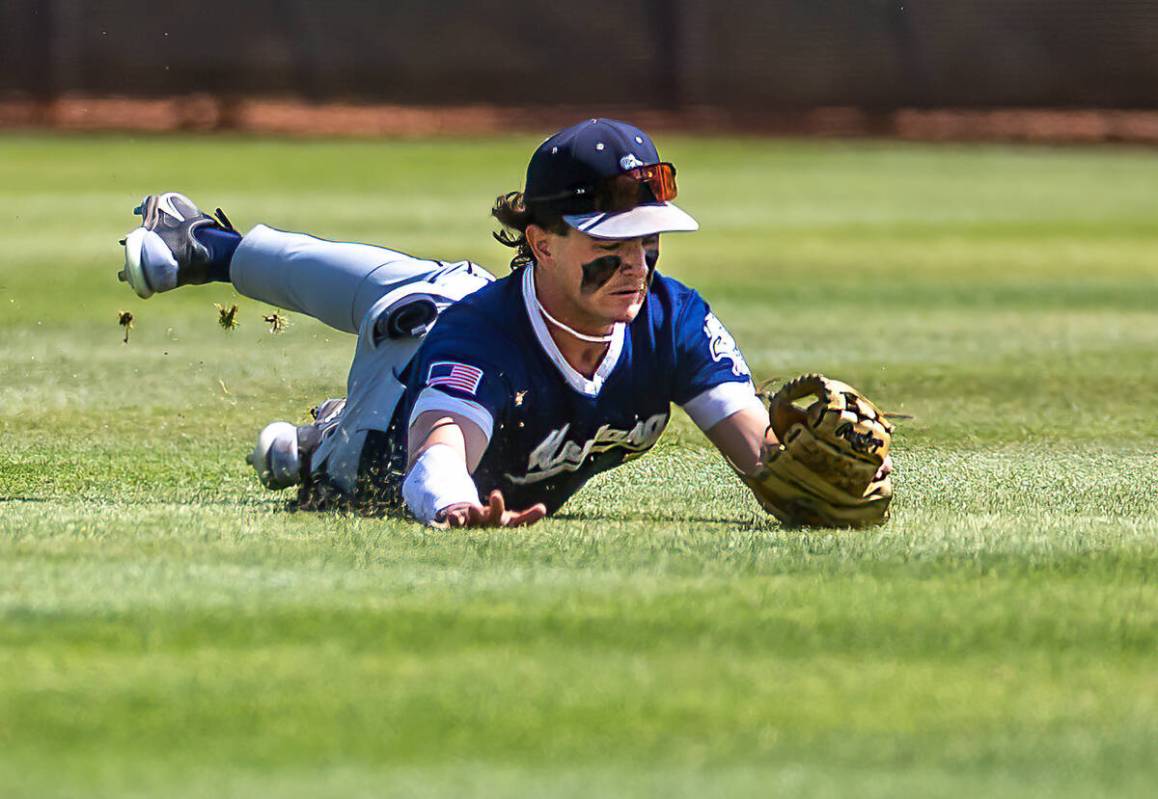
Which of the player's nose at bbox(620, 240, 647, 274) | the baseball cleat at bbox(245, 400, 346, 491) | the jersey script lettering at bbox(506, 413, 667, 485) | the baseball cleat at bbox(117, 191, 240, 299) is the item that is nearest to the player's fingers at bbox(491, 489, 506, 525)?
the jersey script lettering at bbox(506, 413, 667, 485)

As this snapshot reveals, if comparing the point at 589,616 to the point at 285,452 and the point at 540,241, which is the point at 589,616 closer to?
the point at 540,241

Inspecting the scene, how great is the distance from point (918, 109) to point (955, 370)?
2138 cm

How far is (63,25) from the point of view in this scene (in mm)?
28656

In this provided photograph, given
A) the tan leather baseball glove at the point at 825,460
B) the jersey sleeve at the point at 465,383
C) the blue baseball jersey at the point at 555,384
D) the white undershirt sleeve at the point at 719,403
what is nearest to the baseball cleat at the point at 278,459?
the blue baseball jersey at the point at 555,384

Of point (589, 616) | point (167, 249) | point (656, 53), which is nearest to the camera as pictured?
point (589, 616)

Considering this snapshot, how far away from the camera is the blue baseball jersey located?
15.5 feet

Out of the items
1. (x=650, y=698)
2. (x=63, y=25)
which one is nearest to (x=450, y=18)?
(x=63, y=25)

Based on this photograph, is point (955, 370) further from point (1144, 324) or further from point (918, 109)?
point (918, 109)

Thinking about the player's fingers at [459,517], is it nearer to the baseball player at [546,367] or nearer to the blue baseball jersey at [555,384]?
the baseball player at [546,367]

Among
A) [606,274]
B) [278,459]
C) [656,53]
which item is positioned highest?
[606,274]

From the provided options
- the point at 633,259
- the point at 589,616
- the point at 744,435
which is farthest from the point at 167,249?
the point at 589,616

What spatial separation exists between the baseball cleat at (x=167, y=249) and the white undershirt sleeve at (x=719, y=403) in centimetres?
173

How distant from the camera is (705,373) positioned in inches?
195

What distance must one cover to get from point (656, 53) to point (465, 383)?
25.6m
